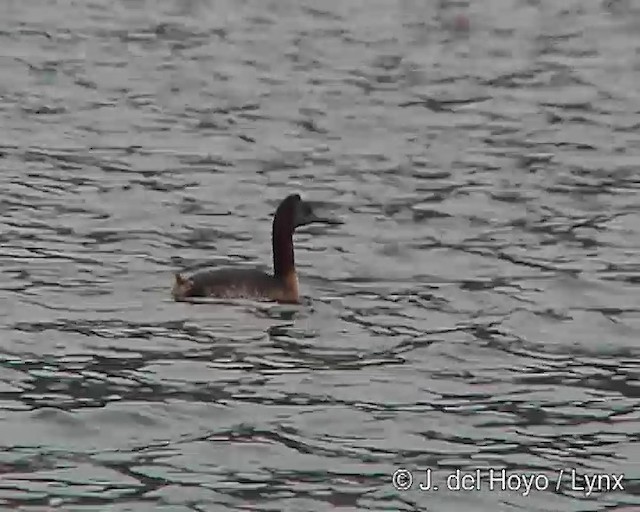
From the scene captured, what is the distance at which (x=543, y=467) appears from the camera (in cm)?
1084

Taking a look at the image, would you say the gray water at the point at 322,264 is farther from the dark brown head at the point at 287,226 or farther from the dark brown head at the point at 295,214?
the dark brown head at the point at 295,214

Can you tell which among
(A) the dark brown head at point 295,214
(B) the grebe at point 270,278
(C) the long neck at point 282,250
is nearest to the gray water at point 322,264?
(B) the grebe at point 270,278

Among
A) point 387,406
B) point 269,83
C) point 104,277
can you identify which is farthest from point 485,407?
point 269,83

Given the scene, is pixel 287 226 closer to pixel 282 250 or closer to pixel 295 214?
pixel 295 214

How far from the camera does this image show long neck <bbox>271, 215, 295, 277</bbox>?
48.7 feet

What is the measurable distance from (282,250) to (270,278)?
34 cm

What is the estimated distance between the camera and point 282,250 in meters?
14.9

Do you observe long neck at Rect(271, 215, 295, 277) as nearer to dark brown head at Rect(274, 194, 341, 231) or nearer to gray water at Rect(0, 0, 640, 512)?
dark brown head at Rect(274, 194, 341, 231)

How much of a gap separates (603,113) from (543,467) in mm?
12629

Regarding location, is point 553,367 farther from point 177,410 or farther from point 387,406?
point 177,410

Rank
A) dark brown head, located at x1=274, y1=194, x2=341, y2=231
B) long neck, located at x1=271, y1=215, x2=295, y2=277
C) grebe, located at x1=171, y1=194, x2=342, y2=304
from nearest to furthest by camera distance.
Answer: grebe, located at x1=171, y1=194, x2=342, y2=304, long neck, located at x1=271, y1=215, x2=295, y2=277, dark brown head, located at x1=274, y1=194, x2=341, y2=231

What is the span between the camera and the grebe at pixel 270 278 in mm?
14305

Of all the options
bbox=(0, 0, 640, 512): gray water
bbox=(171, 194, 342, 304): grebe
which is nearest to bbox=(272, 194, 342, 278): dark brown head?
bbox=(171, 194, 342, 304): grebe

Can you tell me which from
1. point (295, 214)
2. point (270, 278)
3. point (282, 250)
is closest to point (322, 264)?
point (295, 214)
